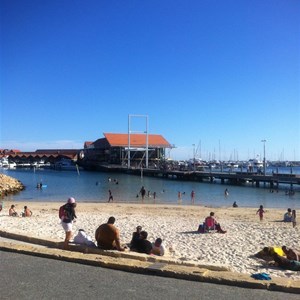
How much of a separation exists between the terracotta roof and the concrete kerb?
97.2 m

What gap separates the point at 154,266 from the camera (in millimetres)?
6512

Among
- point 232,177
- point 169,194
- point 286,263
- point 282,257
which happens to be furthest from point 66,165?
point 286,263

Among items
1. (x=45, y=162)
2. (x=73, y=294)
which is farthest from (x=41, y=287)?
(x=45, y=162)

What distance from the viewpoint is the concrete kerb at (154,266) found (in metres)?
5.82

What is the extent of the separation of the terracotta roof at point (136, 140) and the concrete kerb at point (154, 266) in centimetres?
9721

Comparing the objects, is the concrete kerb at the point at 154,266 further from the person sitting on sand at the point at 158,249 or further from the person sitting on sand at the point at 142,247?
the person sitting on sand at the point at 158,249

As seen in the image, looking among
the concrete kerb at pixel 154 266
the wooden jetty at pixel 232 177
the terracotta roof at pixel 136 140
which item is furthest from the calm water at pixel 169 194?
the terracotta roof at pixel 136 140

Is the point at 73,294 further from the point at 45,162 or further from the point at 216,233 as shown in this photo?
the point at 45,162

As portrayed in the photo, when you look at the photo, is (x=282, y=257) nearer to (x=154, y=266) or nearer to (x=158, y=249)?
(x=158, y=249)

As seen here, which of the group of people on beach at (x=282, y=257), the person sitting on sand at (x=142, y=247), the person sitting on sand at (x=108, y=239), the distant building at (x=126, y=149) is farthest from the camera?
the distant building at (x=126, y=149)

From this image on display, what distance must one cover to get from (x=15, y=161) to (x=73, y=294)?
489 feet

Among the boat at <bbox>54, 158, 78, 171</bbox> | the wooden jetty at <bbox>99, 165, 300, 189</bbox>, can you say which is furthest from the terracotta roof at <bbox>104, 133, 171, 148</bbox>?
the boat at <bbox>54, 158, 78, 171</bbox>

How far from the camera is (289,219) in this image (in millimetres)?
20734

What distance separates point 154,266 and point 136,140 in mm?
102036
